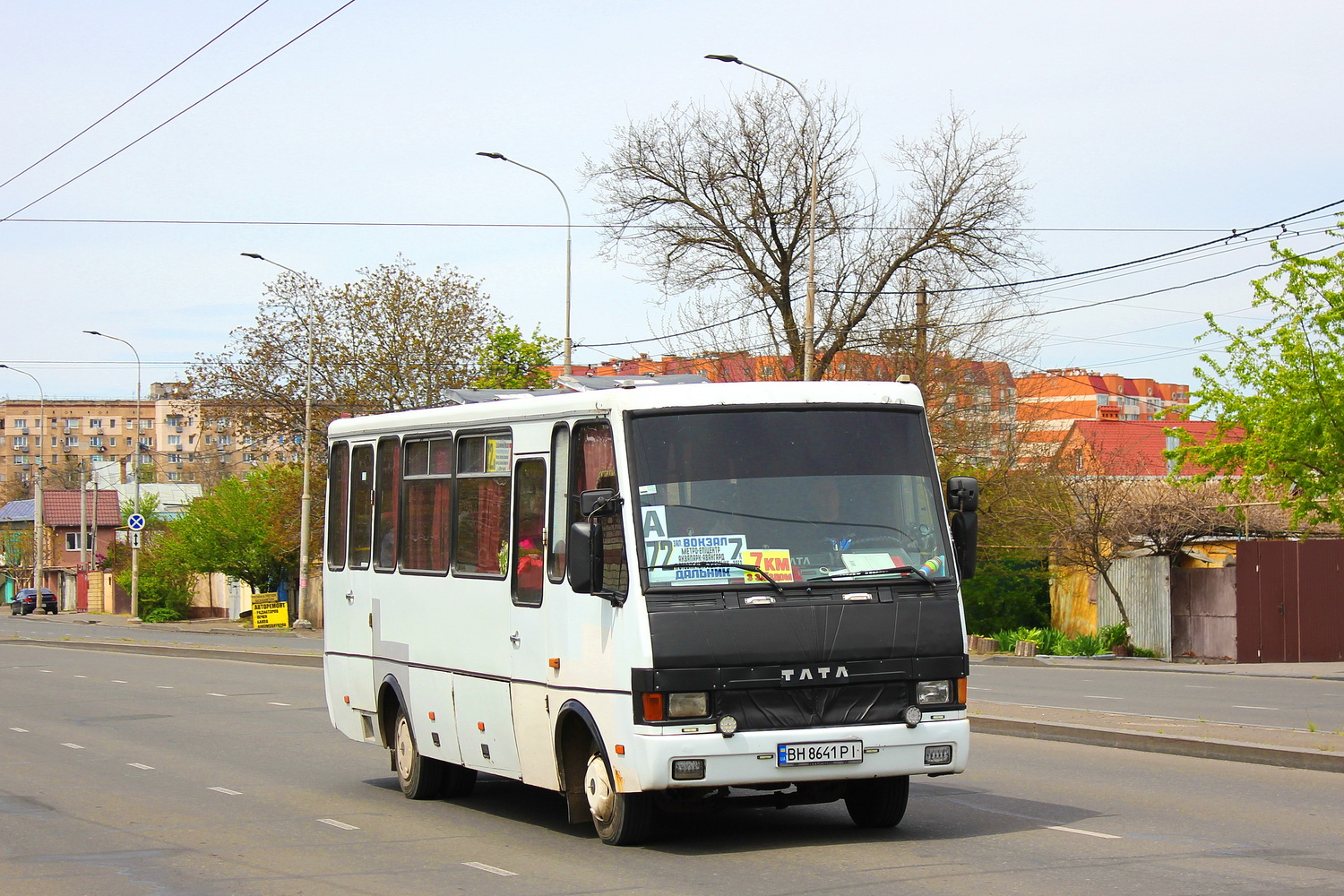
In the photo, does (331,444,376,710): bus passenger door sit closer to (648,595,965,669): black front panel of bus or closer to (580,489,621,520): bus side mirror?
(580,489,621,520): bus side mirror

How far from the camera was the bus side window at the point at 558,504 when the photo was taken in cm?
939

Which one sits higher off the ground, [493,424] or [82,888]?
[493,424]

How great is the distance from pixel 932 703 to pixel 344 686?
19.3 feet

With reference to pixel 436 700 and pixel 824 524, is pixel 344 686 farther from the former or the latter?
pixel 824 524

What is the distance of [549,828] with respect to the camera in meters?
10.0

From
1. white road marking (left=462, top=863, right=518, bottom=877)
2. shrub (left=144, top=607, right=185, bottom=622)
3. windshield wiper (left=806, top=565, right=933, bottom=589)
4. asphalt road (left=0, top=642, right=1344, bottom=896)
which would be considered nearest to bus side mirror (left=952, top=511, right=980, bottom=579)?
windshield wiper (left=806, top=565, right=933, bottom=589)

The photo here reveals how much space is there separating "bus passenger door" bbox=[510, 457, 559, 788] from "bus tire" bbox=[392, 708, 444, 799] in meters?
1.97

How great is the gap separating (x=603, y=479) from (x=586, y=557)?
0.61 metres

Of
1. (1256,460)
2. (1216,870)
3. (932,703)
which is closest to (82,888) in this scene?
(932,703)

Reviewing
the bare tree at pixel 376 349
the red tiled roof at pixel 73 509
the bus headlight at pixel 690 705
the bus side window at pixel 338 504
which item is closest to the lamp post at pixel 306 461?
the bare tree at pixel 376 349

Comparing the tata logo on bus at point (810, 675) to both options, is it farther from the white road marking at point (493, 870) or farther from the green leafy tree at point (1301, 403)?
the green leafy tree at point (1301, 403)

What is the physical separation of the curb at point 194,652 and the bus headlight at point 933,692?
21.8m

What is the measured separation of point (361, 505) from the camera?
12.7m

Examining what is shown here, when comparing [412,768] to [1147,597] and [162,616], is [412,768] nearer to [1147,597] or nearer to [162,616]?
[1147,597]
